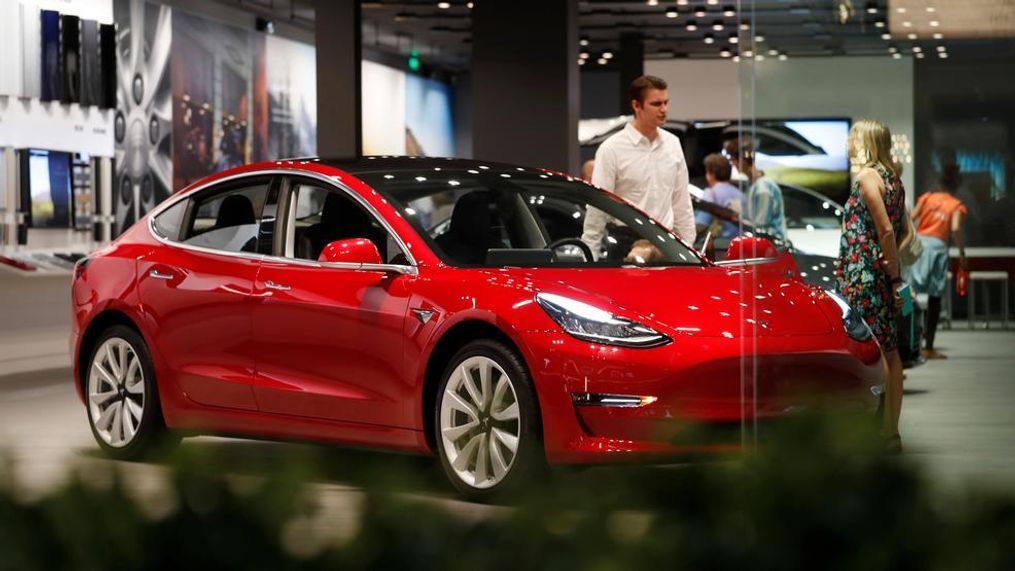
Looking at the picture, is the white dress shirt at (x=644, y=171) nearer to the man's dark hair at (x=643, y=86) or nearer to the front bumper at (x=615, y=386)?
the man's dark hair at (x=643, y=86)

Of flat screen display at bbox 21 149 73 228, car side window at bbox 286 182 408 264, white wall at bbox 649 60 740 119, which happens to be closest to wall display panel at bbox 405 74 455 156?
white wall at bbox 649 60 740 119

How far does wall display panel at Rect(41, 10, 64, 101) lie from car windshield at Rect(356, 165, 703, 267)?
50.3 feet

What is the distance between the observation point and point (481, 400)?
261 inches

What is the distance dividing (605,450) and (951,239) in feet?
9.32

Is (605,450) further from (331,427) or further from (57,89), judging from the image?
(57,89)

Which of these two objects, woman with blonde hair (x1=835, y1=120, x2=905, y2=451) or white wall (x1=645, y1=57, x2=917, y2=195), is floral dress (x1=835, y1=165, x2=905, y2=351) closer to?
woman with blonde hair (x1=835, y1=120, x2=905, y2=451)

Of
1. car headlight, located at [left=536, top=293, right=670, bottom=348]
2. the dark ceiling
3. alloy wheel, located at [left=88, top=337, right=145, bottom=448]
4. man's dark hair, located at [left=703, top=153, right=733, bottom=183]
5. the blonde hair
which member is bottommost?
alloy wheel, located at [left=88, top=337, right=145, bottom=448]

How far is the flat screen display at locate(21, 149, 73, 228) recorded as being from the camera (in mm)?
21828

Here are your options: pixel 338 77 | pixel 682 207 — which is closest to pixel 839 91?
pixel 682 207

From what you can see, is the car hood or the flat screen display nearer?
the car hood

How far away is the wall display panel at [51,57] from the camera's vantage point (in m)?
22.4

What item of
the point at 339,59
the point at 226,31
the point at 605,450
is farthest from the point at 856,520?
the point at 226,31

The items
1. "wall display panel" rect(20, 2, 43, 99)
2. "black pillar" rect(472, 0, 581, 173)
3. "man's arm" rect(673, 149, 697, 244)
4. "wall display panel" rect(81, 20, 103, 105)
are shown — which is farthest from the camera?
"wall display panel" rect(81, 20, 103, 105)

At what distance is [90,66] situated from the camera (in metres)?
24.1
